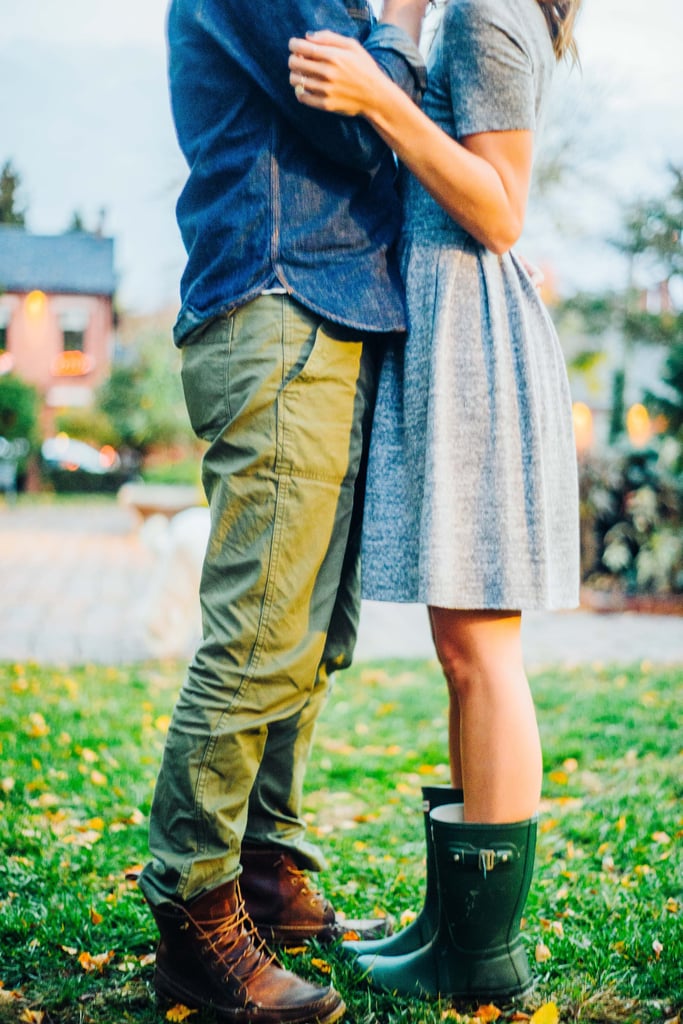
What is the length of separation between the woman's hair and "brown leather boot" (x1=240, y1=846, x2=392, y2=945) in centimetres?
168

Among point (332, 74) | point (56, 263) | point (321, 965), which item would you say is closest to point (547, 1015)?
point (321, 965)

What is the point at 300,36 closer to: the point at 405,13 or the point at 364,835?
the point at 405,13

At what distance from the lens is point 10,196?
20828mm

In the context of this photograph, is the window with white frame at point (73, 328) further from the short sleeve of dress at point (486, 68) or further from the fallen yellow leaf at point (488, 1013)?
the fallen yellow leaf at point (488, 1013)

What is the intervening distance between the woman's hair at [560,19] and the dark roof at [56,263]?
3051cm

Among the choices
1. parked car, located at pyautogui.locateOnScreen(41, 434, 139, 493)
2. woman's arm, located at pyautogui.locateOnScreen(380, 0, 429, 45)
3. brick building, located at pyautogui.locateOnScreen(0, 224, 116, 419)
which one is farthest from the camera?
brick building, located at pyautogui.locateOnScreen(0, 224, 116, 419)

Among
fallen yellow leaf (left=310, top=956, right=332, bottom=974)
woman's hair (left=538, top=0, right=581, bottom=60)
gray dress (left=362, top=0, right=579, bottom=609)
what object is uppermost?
woman's hair (left=538, top=0, right=581, bottom=60)

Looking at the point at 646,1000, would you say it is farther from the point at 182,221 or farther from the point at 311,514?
the point at 182,221

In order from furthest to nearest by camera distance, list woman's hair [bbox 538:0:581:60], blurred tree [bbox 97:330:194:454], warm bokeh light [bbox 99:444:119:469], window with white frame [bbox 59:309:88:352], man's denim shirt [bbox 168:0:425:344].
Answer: window with white frame [bbox 59:309:88:352], warm bokeh light [bbox 99:444:119:469], blurred tree [bbox 97:330:194:454], woman's hair [bbox 538:0:581:60], man's denim shirt [bbox 168:0:425:344]

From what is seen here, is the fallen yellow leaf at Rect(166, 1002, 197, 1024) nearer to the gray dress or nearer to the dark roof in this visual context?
the gray dress

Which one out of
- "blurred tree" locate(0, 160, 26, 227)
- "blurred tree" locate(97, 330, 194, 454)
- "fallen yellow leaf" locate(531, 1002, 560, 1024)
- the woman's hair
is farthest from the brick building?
"fallen yellow leaf" locate(531, 1002, 560, 1024)

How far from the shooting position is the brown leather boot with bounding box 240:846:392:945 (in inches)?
77.5

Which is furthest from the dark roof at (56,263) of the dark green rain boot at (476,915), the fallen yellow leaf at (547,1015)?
the fallen yellow leaf at (547,1015)

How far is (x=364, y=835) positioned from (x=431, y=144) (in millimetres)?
1987
